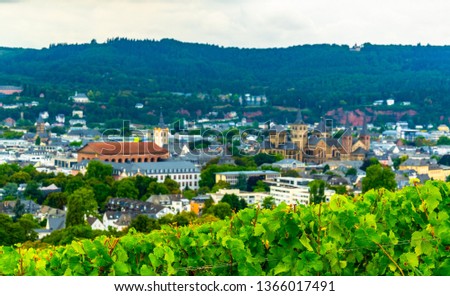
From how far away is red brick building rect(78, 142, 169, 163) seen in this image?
4169 centimetres

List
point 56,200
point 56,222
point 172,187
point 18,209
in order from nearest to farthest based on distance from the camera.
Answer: point 56,222 → point 18,209 → point 56,200 → point 172,187

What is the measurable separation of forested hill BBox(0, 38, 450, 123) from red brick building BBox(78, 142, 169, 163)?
3691 cm

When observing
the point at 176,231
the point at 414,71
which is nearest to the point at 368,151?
the point at 176,231

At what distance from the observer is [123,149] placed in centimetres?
4244

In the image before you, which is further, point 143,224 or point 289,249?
point 143,224

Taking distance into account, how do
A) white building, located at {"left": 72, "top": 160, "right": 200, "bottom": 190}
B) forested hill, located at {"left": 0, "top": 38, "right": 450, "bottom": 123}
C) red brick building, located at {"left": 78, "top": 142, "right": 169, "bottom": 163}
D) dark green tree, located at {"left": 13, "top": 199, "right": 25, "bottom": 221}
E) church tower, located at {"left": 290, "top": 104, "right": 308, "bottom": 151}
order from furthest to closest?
forested hill, located at {"left": 0, "top": 38, "right": 450, "bottom": 123} → church tower, located at {"left": 290, "top": 104, "right": 308, "bottom": 151} → red brick building, located at {"left": 78, "top": 142, "right": 169, "bottom": 163} → white building, located at {"left": 72, "top": 160, "right": 200, "bottom": 190} → dark green tree, located at {"left": 13, "top": 199, "right": 25, "bottom": 221}

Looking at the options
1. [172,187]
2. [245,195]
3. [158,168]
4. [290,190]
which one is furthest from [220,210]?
[158,168]

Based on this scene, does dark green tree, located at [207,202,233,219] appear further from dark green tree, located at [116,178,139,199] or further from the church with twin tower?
the church with twin tower

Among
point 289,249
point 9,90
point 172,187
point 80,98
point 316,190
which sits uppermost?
point 289,249

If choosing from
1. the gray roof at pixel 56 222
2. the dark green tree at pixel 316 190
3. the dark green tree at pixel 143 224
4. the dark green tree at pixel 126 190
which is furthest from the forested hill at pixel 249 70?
the dark green tree at pixel 143 224

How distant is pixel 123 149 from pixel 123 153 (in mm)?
294

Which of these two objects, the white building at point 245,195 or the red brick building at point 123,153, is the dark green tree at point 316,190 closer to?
the white building at point 245,195

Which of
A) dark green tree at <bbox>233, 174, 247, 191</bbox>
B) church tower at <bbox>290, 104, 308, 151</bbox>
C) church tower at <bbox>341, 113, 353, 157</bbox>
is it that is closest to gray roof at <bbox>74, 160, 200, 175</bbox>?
dark green tree at <bbox>233, 174, 247, 191</bbox>

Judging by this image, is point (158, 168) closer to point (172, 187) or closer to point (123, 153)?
point (172, 187)
